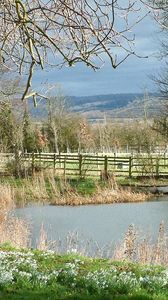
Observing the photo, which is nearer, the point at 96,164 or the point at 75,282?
the point at 75,282

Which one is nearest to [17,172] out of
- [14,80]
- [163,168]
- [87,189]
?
[87,189]


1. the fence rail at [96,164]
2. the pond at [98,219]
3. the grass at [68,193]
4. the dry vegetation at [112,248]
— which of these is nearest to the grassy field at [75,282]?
the dry vegetation at [112,248]

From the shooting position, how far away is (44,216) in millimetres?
21375

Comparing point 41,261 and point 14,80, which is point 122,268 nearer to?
point 41,261

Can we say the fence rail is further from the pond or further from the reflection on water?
the reflection on water

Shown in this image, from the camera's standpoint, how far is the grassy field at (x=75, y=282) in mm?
6438

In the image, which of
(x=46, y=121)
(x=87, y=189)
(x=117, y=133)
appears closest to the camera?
(x=87, y=189)

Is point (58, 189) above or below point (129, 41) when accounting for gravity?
below

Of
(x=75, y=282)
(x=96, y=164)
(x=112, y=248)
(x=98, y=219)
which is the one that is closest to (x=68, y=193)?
(x=98, y=219)

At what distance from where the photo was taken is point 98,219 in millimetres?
20500

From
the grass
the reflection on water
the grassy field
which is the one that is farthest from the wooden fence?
the grassy field

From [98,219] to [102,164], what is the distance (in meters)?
14.7

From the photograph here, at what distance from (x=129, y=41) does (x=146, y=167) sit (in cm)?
2786

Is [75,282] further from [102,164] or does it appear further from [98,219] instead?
[102,164]
